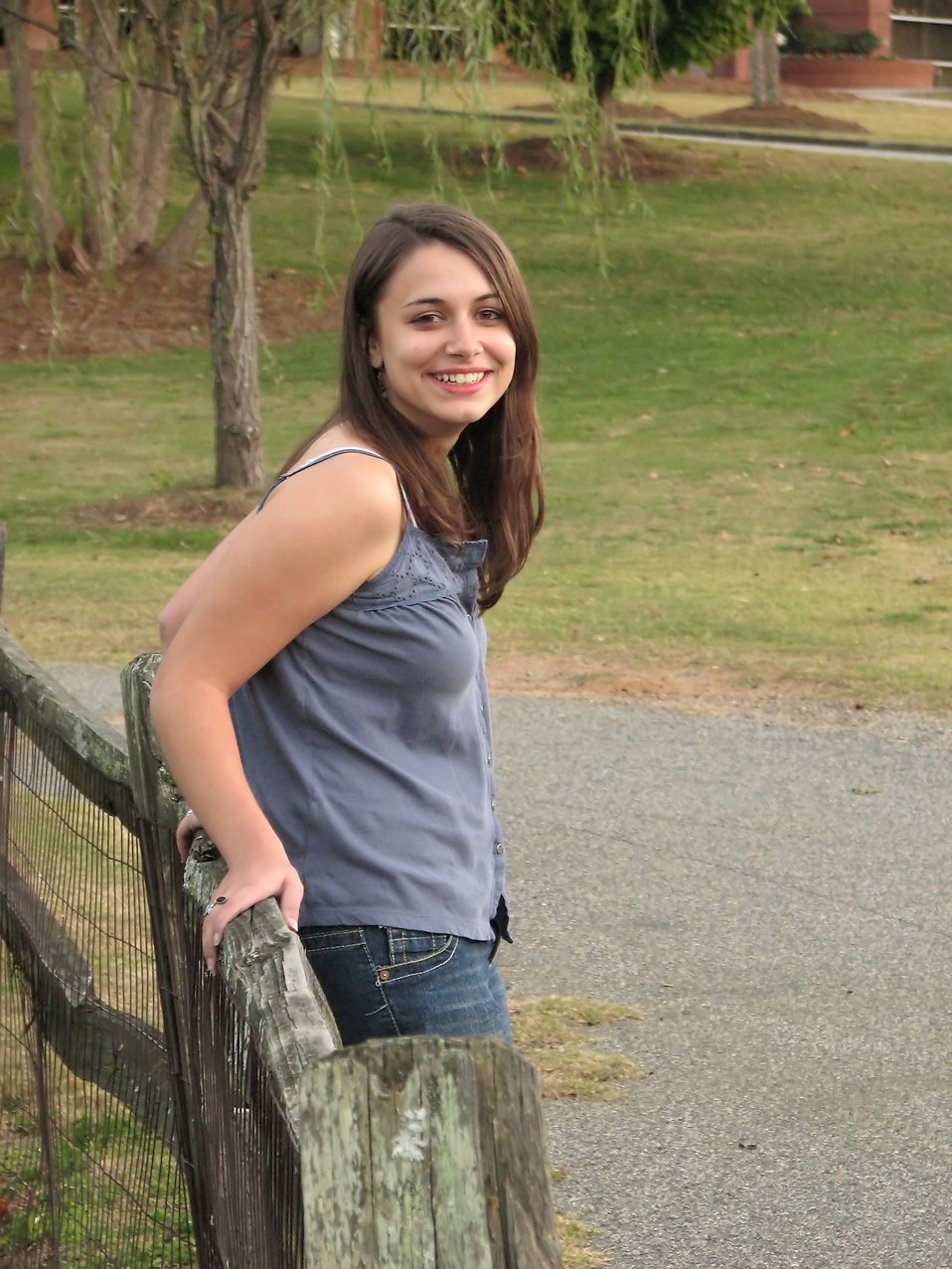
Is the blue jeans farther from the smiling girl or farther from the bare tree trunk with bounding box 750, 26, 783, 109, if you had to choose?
the bare tree trunk with bounding box 750, 26, 783, 109

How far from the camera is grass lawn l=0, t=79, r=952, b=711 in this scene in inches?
368

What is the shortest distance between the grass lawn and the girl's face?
6039 mm

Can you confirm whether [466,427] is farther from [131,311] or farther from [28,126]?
[131,311]

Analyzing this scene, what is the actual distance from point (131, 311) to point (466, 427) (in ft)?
66.4

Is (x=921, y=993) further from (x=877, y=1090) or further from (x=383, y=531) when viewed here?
(x=383, y=531)

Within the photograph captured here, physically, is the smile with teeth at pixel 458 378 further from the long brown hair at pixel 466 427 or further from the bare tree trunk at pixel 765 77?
the bare tree trunk at pixel 765 77

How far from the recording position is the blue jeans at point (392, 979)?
216 centimetres

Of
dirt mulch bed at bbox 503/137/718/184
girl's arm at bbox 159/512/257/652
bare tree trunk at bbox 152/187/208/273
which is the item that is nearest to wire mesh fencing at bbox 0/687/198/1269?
girl's arm at bbox 159/512/257/652

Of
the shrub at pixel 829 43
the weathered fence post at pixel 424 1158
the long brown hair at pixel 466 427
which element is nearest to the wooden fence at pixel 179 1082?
the weathered fence post at pixel 424 1158

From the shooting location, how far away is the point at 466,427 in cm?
255

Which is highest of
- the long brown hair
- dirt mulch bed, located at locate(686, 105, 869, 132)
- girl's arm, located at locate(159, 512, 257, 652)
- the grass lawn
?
dirt mulch bed, located at locate(686, 105, 869, 132)

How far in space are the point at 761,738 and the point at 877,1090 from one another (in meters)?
3.21

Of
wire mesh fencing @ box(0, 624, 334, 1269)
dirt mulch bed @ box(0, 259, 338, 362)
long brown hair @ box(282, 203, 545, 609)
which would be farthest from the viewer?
dirt mulch bed @ box(0, 259, 338, 362)

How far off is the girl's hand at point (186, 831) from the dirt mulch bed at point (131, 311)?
1908 cm
